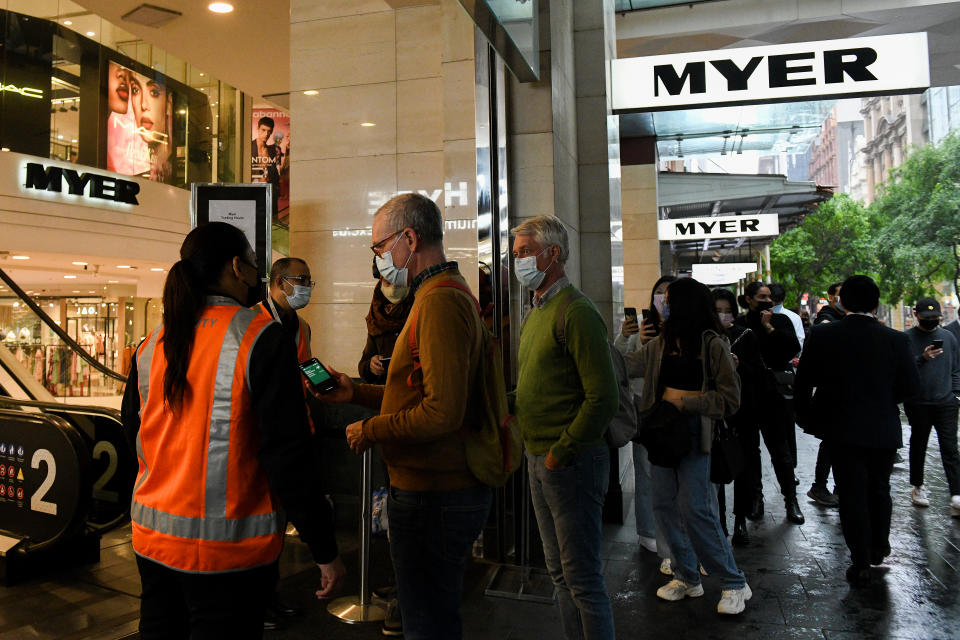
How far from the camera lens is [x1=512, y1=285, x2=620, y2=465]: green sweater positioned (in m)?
2.62

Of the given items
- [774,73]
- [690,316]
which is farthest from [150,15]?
[690,316]

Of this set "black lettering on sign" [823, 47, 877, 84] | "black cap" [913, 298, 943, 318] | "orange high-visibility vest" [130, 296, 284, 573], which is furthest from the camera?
"black cap" [913, 298, 943, 318]

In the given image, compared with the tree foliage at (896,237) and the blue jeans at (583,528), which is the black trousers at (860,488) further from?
the tree foliage at (896,237)

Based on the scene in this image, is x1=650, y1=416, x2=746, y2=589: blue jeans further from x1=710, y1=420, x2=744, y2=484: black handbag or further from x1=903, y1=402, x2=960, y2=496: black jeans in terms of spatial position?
x1=903, y1=402, x2=960, y2=496: black jeans

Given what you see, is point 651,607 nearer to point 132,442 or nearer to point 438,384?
point 438,384

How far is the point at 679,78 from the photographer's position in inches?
263

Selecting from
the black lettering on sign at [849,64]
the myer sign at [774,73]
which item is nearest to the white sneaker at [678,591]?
the myer sign at [774,73]

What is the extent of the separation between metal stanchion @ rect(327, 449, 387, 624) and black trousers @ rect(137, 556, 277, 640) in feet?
6.23

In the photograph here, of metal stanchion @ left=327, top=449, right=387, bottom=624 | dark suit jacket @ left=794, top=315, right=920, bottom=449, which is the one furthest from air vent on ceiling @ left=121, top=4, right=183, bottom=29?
dark suit jacket @ left=794, top=315, right=920, bottom=449

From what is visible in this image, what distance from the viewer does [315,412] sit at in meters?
5.27

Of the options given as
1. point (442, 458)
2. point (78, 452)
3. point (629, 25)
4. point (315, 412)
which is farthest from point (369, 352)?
point (629, 25)

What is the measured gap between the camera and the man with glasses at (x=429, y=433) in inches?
78.4

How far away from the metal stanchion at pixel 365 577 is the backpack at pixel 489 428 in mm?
1758

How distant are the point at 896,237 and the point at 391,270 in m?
40.8
